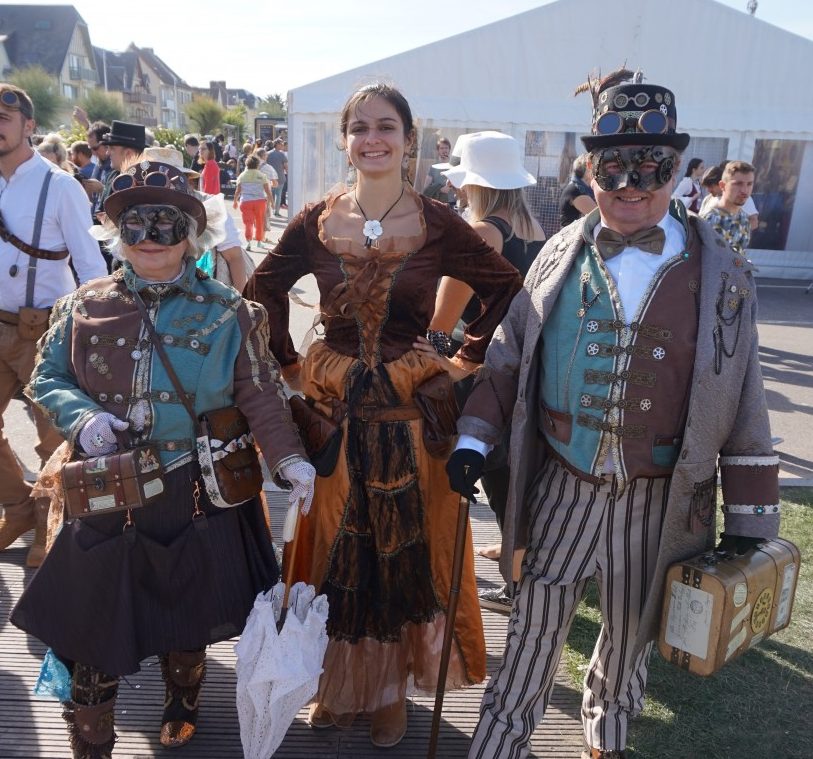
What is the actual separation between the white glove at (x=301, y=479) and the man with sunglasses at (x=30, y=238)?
6.15 feet

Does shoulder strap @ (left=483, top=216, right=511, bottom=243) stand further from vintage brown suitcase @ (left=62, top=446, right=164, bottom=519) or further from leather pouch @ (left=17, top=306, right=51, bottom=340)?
leather pouch @ (left=17, top=306, right=51, bottom=340)

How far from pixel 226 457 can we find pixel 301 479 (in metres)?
0.25

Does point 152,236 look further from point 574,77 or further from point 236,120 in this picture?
point 236,120

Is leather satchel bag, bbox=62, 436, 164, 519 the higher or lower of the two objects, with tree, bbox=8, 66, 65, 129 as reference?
lower

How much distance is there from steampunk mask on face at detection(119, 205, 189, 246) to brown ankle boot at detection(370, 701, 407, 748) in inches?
70.1

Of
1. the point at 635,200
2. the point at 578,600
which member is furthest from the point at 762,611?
the point at 635,200

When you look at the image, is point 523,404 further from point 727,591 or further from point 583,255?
point 727,591

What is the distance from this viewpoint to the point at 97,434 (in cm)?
207

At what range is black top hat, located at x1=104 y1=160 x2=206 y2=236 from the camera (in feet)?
7.11

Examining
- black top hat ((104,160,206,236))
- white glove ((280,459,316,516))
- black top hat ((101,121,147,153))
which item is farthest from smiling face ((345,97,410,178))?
black top hat ((101,121,147,153))

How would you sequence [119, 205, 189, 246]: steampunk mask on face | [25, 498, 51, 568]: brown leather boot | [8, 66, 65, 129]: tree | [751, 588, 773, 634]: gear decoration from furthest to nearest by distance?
[8, 66, 65, 129]: tree < [25, 498, 51, 568]: brown leather boot < [119, 205, 189, 246]: steampunk mask on face < [751, 588, 773, 634]: gear decoration

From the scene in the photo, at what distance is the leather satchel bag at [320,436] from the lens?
94.7 inches

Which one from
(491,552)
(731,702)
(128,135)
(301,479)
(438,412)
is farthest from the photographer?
(128,135)

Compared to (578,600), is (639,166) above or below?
above
